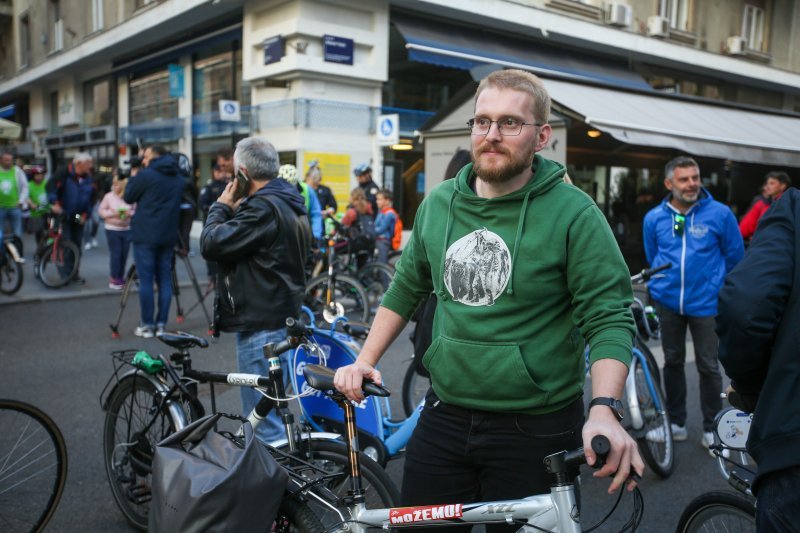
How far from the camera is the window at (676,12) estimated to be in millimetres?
20938

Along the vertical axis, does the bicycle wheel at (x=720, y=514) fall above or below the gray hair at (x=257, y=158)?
below

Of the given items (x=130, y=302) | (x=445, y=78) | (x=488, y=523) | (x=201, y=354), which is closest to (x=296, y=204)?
(x=488, y=523)

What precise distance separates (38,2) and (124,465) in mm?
29996

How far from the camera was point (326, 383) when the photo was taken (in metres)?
2.23

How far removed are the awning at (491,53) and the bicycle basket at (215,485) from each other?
42.9 feet

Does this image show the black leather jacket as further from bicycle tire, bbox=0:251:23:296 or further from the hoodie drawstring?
bicycle tire, bbox=0:251:23:296

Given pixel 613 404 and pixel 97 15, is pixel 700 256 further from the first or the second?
pixel 97 15

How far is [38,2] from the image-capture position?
1101 inches

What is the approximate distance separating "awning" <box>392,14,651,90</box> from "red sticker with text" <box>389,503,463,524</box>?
13107 mm

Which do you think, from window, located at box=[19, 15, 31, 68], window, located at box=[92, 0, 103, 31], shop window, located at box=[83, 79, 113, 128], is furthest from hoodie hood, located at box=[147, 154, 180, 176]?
window, located at box=[19, 15, 31, 68]

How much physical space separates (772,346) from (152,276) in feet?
22.1

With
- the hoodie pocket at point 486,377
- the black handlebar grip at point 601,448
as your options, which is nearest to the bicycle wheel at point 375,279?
the hoodie pocket at point 486,377

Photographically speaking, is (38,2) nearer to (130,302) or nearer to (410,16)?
(410,16)

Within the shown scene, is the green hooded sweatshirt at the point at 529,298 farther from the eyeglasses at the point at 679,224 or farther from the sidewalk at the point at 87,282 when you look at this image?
the sidewalk at the point at 87,282
